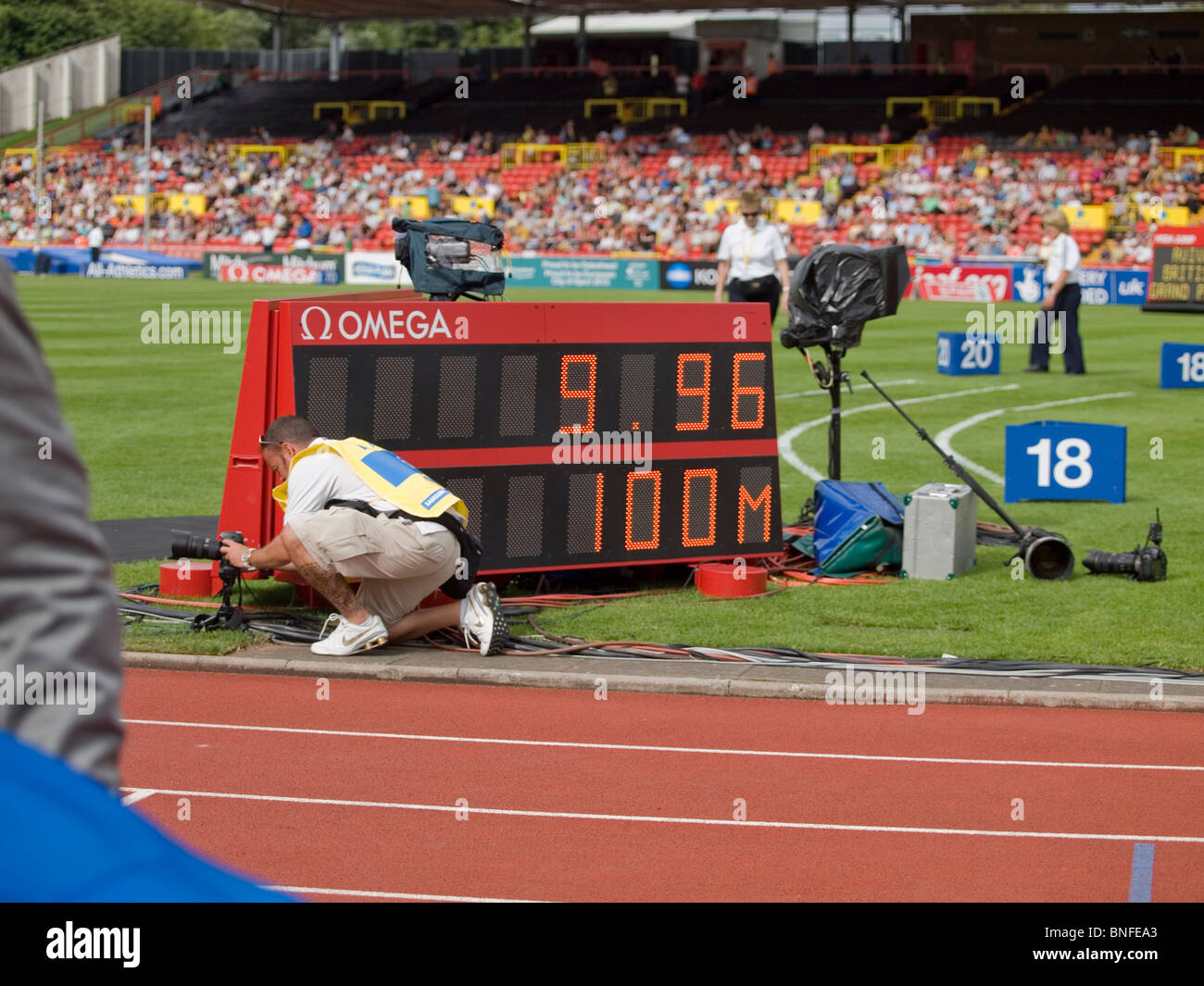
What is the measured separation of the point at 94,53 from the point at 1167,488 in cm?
4929

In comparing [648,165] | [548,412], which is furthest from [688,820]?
[648,165]

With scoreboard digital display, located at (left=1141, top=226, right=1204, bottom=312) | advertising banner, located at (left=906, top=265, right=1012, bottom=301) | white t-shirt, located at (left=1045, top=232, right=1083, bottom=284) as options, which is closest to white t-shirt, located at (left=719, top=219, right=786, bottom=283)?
white t-shirt, located at (left=1045, top=232, right=1083, bottom=284)

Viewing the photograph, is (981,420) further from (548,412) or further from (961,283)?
(961,283)

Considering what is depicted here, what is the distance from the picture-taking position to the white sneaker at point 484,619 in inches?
362

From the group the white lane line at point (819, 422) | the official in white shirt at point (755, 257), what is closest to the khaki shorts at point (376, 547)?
the white lane line at point (819, 422)

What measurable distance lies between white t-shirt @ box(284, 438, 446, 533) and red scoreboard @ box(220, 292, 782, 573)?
0.79 m

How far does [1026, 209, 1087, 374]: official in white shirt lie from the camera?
2130 centimetres

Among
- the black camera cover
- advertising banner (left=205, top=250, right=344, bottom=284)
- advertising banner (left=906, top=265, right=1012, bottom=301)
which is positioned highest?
advertising banner (left=205, top=250, right=344, bottom=284)

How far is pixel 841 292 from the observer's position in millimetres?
11523

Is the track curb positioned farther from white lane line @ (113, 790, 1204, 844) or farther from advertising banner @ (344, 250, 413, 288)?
advertising banner @ (344, 250, 413, 288)

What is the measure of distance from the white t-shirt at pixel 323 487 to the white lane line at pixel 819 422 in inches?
228

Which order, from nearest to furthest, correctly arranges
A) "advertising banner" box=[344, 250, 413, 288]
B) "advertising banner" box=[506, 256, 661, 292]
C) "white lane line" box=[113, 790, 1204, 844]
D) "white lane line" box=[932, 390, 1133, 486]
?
"white lane line" box=[113, 790, 1204, 844] → "white lane line" box=[932, 390, 1133, 486] → "advertising banner" box=[506, 256, 661, 292] → "advertising banner" box=[344, 250, 413, 288]

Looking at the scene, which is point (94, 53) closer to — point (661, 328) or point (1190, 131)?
point (1190, 131)
